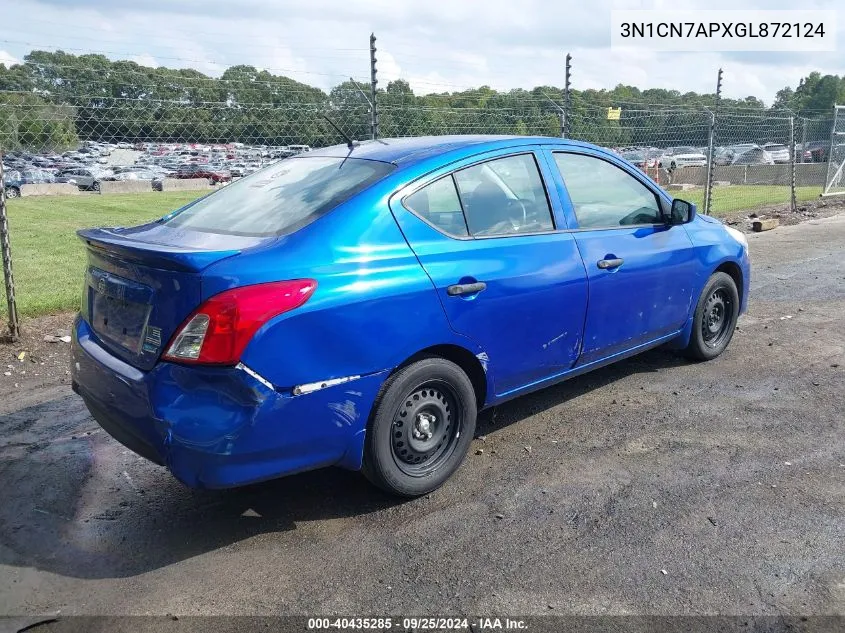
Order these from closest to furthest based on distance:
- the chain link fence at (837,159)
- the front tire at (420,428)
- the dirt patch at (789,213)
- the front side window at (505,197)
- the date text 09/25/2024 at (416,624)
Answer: the date text 09/25/2024 at (416,624) < the front tire at (420,428) < the front side window at (505,197) < the dirt patch at (789,213) < the chain link fence at (837,159)

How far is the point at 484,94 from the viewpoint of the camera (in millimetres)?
11602

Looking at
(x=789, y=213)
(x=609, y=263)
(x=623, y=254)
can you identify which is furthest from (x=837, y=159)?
(x=609, y=263)

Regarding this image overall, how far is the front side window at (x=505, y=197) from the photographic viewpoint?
376 cm

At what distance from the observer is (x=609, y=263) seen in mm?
4258

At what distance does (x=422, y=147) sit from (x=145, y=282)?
5.42 feet

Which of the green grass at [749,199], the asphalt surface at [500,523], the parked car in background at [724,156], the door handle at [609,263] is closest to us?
the asphalt surface at [500,523]

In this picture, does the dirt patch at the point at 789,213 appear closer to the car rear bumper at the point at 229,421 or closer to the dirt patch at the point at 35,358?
the dirt patch at the point at 35,358

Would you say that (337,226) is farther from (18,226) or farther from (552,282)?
(18,226)

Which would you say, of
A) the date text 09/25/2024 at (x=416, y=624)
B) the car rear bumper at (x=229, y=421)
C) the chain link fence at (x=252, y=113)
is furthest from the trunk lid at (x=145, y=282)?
the chain link fence at (x=252, y=113)

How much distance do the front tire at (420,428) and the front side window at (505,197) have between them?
0.78 meters

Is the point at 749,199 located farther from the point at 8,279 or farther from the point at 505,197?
the point at 8,279

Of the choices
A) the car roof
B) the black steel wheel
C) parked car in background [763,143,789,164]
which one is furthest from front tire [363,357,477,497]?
parked car in background [763,143,789,164]

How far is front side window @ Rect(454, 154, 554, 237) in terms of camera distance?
3.76m

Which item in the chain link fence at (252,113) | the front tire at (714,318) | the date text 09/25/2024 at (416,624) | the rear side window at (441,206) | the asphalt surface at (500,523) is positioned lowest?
the date text 09/25/2024 at (416,624)
